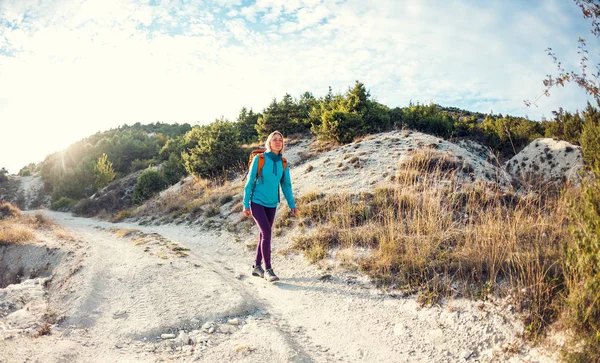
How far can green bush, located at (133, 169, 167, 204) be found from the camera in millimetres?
24688

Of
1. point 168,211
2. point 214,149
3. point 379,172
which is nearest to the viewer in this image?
point 379,172

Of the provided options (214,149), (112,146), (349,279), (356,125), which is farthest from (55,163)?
(349,279)

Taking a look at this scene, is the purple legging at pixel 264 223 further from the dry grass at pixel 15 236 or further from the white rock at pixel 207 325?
the dry grass at pixel 15 236

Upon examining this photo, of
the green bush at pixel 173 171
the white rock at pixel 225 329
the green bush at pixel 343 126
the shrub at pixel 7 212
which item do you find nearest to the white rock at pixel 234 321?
the white rock at pixel 225 329

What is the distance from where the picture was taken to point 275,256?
294 inches

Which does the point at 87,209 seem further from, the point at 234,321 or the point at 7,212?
the point at 234,321

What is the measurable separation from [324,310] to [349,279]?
0.88 meters

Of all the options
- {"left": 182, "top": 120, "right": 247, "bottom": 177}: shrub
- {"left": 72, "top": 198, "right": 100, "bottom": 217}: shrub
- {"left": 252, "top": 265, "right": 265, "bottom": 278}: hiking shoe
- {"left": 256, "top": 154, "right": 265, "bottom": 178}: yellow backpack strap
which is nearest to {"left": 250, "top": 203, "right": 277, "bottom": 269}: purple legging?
{"left": 252, "top": 265, "right": 265, "bottom": 278}: hiking shoe

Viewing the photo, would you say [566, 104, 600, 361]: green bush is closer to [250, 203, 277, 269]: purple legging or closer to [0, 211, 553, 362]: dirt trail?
[0, 211, 553, 362]: dirt trail

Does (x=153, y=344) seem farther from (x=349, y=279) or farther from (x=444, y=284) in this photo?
(x=444, y=284)

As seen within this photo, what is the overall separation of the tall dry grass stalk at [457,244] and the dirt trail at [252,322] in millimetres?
309

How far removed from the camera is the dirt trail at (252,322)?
12.3 ft

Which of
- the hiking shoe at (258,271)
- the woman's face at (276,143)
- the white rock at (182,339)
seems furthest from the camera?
the hiking shoe at (258,271)

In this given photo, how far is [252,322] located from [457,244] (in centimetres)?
325
